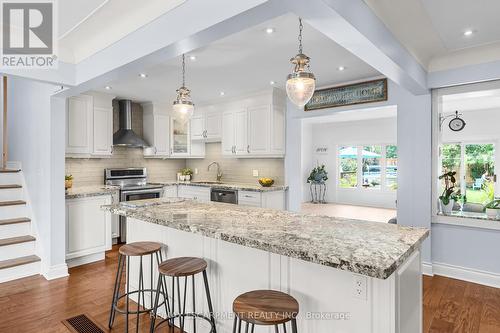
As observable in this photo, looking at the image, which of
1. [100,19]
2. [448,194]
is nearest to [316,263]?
[100,19]

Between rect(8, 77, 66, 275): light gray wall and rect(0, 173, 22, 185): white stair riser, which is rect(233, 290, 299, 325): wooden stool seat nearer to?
rect(8, 77, 66, 275): light gray wall

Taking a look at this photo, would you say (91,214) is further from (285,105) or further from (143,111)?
(285,105)

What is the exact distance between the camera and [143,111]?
5.91 metres

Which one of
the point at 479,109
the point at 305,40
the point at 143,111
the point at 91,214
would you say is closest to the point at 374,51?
the point at 305,40

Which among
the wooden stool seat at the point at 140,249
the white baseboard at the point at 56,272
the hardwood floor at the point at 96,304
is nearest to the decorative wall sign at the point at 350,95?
the hardwood floor at the point at 96,304

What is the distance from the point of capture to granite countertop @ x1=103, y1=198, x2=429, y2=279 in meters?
1.37

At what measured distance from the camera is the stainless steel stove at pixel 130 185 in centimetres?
492

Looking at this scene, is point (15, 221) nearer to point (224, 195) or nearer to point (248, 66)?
point (224, 195)

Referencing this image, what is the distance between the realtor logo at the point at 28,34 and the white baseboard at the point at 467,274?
4.68 meters

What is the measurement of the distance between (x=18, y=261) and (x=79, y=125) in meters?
2.03

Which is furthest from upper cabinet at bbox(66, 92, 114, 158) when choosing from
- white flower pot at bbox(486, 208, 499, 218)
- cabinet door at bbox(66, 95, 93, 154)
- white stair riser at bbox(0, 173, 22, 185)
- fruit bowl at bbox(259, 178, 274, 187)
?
white flower pot at bbox(486, 208, 499, 218)

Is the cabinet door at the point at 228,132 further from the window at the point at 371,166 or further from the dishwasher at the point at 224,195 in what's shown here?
the window at the point at 371,166

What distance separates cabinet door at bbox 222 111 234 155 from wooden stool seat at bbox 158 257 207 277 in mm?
3269

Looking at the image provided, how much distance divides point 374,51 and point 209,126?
3.95 m
